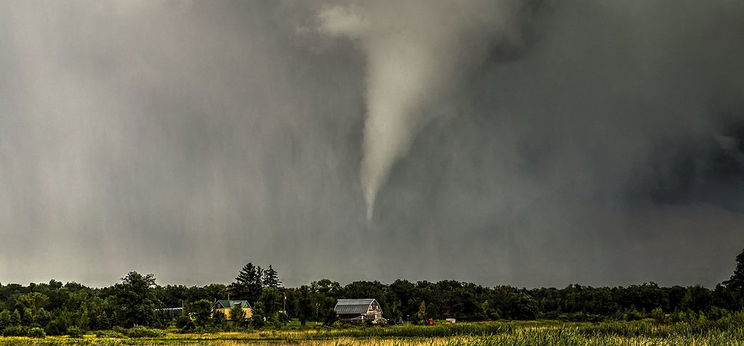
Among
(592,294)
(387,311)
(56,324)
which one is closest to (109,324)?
(56,324)

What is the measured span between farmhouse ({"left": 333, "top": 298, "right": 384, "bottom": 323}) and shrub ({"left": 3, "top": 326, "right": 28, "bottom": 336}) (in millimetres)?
58711

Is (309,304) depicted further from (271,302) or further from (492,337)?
(492,337)

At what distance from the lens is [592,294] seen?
138125 mm

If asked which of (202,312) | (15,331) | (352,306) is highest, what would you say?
(352,306)

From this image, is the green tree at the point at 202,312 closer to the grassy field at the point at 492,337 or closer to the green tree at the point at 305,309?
the grassy field at the point at 492,337

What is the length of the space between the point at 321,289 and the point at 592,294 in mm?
67716

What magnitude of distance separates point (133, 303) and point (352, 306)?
2004 inches

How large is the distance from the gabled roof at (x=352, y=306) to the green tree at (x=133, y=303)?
147 feet

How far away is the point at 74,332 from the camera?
2842 inches

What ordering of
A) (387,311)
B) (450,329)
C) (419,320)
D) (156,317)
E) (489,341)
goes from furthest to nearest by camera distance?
(387,311), (419,320), (156,317), (450,329), (489,341)

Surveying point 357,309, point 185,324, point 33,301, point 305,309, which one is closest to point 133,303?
point 185,324

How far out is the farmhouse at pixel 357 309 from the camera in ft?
395

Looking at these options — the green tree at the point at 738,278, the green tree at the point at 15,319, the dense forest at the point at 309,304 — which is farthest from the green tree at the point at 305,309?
the green tree at the point at 738,278

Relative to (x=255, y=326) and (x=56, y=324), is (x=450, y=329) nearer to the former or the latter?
(x=255, y=326)
